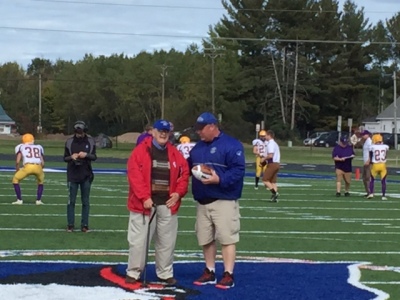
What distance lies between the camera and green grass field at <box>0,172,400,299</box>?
12438 mm

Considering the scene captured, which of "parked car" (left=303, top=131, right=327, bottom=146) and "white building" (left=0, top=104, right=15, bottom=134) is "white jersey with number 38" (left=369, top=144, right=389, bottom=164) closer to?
"parked car" (left=303, top=131, right=327, bottom=146)

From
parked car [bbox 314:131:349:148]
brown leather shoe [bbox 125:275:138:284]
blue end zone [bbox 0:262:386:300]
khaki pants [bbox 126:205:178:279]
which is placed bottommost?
blue end zone [bbox 0:262:386:300]

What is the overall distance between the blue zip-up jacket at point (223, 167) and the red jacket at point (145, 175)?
0.59ft

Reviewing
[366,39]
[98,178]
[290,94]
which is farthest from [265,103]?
[98,178]

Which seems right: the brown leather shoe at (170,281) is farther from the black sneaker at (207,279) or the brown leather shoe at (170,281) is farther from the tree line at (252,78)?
the tree line at (252,78)

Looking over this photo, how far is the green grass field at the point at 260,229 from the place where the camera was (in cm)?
1244

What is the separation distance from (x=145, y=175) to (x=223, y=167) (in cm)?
86

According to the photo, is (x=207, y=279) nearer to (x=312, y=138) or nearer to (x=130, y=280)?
(x=130, y=280)

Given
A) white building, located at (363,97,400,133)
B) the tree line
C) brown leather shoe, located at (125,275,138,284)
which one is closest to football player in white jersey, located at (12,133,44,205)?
brown leather shoe, located at (125,275,138,284)

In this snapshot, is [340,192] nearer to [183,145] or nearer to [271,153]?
[271,153]

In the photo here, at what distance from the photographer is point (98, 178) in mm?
30703

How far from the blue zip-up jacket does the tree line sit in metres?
60.7

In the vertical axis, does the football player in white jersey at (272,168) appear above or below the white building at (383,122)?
below

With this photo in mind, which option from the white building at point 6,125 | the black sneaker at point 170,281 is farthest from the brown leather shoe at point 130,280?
the white building at point 6,125
